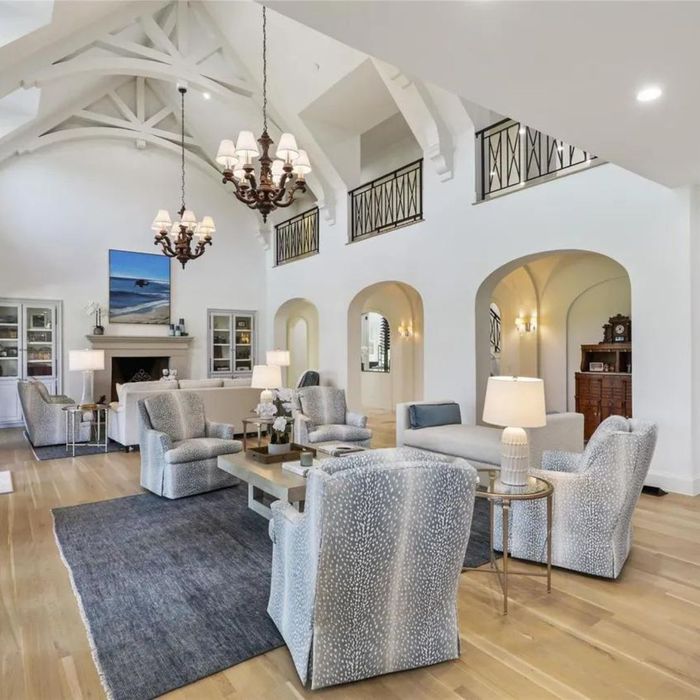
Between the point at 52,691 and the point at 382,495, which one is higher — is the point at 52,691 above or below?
below

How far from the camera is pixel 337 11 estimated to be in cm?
191

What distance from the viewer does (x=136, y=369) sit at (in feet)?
32.5

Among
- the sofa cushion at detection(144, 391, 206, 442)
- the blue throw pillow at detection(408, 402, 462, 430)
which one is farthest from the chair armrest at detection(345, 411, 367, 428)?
the sofa cushion at detection(144, 391, 206, 442)

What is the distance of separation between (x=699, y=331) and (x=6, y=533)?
5.91m

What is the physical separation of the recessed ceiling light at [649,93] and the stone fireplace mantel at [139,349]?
8.73 metres

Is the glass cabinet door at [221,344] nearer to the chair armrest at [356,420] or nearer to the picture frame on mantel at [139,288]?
the picture frame on mantel at [139,288]

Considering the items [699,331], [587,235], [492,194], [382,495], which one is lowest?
[382,495]

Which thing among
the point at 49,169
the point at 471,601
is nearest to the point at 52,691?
the point at 471,601

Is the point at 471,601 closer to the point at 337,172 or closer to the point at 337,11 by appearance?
the point at 337,11

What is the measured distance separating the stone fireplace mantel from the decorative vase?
595cm

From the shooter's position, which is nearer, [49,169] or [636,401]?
[636,401]

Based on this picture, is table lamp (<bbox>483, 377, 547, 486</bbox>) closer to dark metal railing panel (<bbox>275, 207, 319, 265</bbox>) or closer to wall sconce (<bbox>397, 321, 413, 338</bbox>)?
dark metal railing panel (<bbox>275, 207, 319, 265</bbox>)

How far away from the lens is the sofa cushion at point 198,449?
4.46 metres

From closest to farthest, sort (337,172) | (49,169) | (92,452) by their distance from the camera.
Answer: (92,452) < (337,172) < (49,169)
